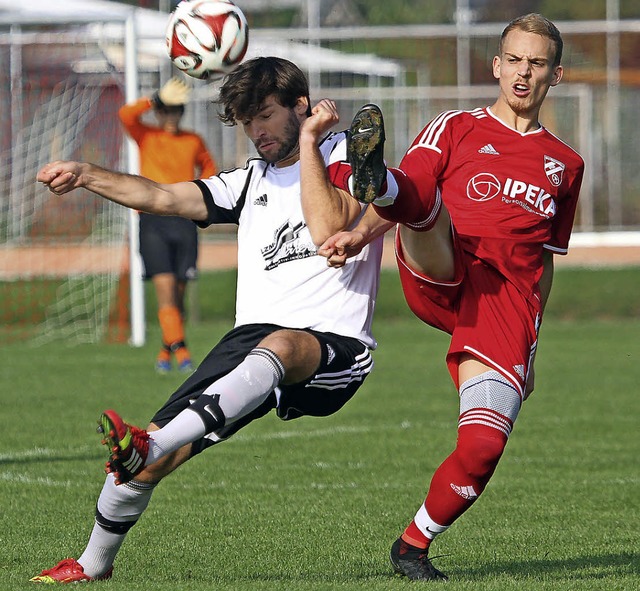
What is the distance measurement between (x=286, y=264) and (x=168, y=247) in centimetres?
732

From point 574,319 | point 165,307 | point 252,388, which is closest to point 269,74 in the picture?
point 252,388

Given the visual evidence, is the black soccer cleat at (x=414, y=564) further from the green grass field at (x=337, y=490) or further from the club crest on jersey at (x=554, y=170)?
the club crest on jersey at (x=554, y=170)

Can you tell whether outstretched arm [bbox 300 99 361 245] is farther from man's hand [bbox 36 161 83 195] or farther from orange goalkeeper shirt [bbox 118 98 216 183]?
orange goalkeeper shirt [bbox 118 98 216 183]

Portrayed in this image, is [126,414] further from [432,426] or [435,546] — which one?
[435,546]

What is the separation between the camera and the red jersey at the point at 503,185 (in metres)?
5.08

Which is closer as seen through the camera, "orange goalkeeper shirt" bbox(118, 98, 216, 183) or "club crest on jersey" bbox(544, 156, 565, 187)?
"club crest on jersey" bbox(544, 156, 565, 187)

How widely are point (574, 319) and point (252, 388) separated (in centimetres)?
1467

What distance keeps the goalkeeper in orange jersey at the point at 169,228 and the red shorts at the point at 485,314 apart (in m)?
7.22

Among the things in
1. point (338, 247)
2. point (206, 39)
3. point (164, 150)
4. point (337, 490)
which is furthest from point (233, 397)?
point (164, 150)

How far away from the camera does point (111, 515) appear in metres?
4.93

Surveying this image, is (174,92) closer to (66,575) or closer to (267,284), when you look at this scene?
(267,284)

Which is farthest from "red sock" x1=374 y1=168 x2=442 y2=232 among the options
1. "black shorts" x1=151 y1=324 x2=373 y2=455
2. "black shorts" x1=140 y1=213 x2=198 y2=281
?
"black shorts" x1=140 y1=213 x2=198 y2=281

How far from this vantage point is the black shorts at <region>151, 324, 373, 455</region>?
4855 millimetres

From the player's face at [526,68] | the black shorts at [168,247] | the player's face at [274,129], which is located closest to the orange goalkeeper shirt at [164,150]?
the black shorts at [168,247]
